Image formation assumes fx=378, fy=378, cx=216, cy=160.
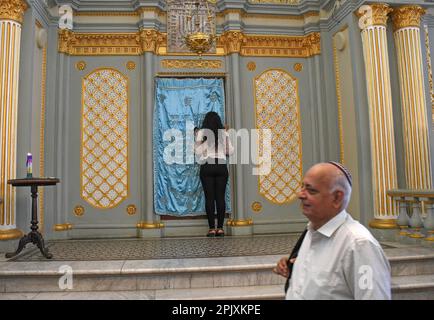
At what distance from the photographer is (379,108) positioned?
16.1 ft

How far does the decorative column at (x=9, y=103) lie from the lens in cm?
423

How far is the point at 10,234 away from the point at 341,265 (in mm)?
4003

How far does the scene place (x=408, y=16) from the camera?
509 centimetres

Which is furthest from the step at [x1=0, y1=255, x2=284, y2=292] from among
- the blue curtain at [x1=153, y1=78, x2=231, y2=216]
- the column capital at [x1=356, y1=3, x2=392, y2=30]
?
the column capital at [x1=356, y1=3, x2=392, y2=30]

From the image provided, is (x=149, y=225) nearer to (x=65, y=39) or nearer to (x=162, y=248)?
(x=162, y=248)

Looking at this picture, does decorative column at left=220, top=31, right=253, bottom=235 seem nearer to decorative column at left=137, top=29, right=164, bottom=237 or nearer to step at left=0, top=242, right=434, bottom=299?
decorative column at left=137, top=29, right=164, bottom=237

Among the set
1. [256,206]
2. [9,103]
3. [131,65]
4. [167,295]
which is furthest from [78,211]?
[167,295]

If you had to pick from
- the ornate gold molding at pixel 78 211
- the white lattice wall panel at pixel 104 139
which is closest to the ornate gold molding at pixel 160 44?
the white lattice wall panel at pixel 104 139

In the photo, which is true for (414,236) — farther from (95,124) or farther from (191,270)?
(95,124)

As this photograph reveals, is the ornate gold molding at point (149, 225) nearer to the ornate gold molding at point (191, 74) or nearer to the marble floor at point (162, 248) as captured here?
the marble floor at point (162, 248)

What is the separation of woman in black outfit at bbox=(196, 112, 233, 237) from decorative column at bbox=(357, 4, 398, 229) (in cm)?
200

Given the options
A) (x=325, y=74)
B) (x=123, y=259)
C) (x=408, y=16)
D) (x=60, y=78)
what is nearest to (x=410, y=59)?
(x=408, y=16)

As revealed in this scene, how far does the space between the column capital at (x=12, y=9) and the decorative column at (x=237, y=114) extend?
2845 mm

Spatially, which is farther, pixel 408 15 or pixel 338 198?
pixel 408 15
